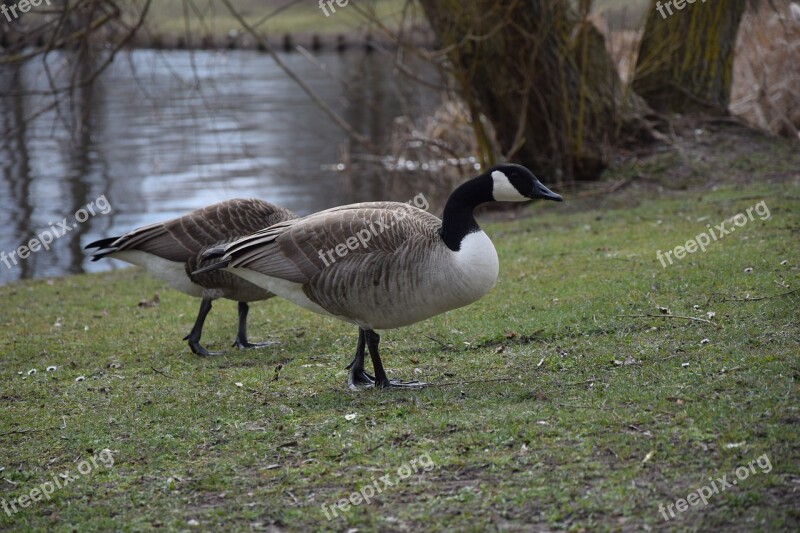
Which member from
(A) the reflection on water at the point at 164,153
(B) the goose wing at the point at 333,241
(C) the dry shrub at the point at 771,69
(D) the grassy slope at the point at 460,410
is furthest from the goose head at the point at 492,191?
(C) the dry shrub at the point at 771,69

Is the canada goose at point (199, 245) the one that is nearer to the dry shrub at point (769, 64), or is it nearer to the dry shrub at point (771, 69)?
the dry shrub at point (769, 64)

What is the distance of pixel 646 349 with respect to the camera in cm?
727

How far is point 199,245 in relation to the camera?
8.77 m

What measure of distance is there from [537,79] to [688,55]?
10.2 ft

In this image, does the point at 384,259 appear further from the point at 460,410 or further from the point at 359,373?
the point at 460,410

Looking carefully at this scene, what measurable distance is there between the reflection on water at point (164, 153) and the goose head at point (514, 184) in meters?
6.27

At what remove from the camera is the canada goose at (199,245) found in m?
8.75

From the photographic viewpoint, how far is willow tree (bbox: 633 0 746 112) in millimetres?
15648

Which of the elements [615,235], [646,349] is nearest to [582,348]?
[646,349]

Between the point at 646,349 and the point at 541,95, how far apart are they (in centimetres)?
867

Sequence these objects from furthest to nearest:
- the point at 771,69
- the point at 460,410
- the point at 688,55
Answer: the point at 771,69
the point at 688,55
the point at 460,410

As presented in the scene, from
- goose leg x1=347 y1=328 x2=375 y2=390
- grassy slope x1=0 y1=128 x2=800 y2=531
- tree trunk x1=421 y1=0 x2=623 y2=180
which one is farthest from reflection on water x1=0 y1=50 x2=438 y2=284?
goose leg x1=347 y1=328 x2=375 y2=390

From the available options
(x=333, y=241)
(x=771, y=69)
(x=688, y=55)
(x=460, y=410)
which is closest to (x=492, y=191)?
(x=333, y=241)

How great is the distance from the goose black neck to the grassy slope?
3.78 ft
